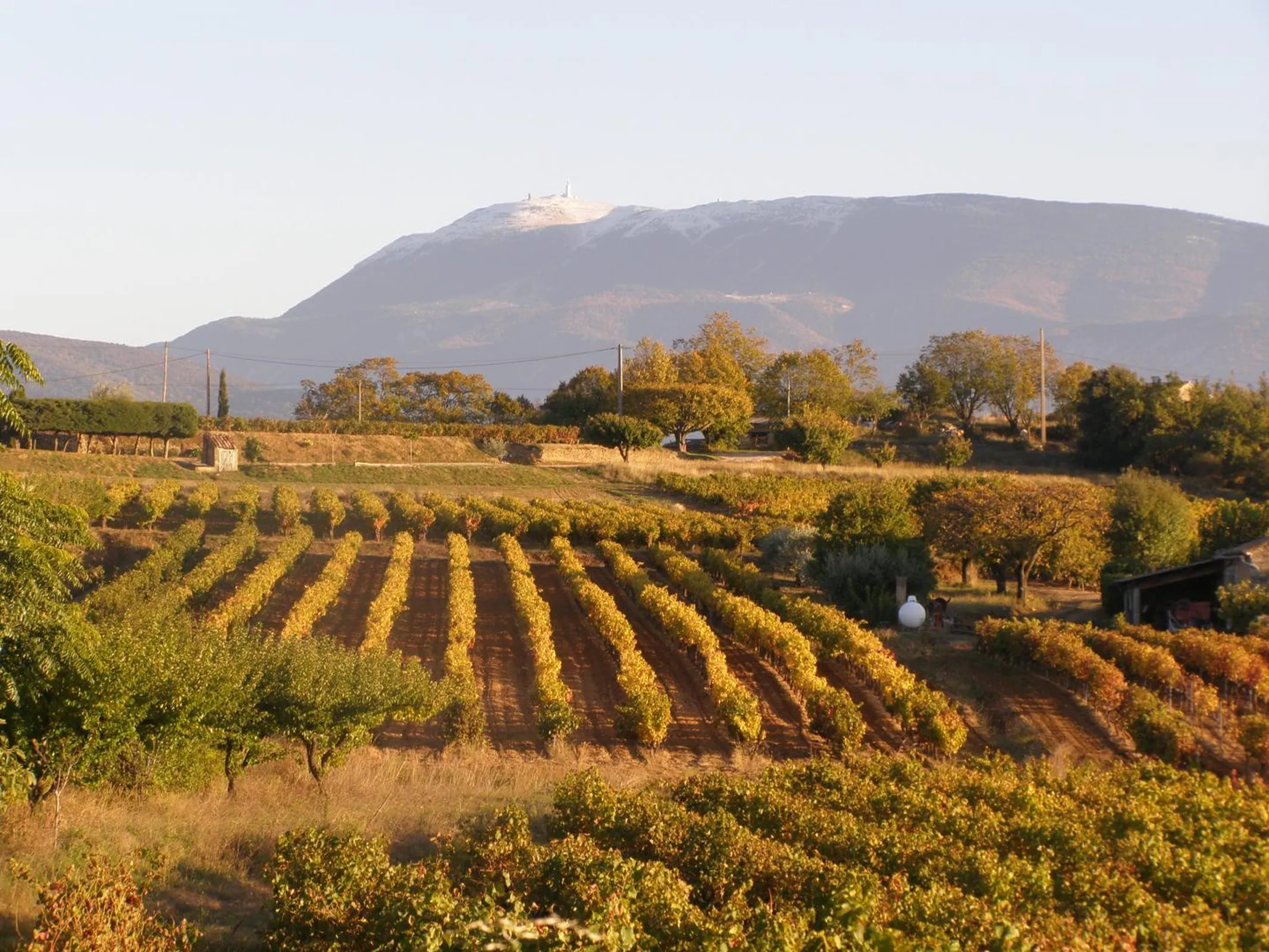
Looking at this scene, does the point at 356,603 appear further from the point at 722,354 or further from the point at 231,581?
the point at 722,354

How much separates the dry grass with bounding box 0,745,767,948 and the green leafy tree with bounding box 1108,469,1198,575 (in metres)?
22.8

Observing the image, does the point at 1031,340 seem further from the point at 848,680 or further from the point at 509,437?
the point at 848,680

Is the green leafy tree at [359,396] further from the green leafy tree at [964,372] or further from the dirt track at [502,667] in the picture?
the dirt track at [502,667]

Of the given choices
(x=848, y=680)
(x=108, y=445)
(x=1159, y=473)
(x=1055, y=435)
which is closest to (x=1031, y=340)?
(x=1055, y=435)

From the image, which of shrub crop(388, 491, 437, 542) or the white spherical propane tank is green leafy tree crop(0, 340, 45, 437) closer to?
the white spherical propane tank

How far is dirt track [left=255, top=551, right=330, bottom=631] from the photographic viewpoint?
28047 mm

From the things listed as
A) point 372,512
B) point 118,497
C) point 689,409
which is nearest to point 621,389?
point 689,409

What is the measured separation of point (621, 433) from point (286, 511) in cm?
2426

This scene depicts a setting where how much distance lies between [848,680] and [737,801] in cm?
1226

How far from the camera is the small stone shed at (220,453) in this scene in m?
52.1

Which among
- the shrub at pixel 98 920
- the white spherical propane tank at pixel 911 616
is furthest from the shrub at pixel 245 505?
the shrub at pixel 98 920

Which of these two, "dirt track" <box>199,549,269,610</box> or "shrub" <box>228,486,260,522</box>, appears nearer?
"dirt track" <box>199,549,269,610</box>

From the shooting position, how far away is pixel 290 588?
1260 inches

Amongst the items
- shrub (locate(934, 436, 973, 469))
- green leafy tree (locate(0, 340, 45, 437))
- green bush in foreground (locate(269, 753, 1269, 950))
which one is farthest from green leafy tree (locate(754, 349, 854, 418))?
green leafy tree (locate(0, 340, 45, 437))
